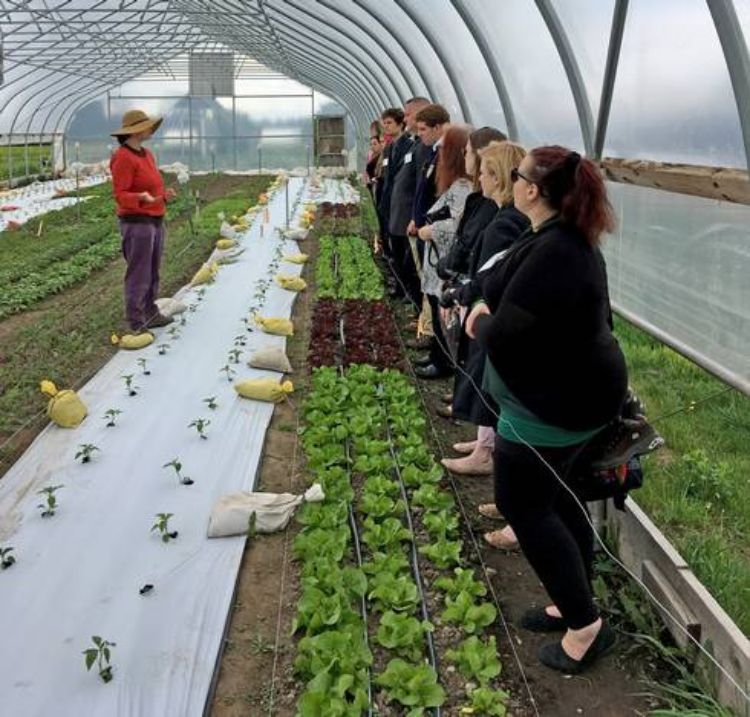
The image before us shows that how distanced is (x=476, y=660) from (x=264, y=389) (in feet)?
9.94

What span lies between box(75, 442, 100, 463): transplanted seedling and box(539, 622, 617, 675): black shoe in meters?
2.75

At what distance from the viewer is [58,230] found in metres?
13.6

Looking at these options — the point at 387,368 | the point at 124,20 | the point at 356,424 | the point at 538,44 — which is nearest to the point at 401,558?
the point at 356,424

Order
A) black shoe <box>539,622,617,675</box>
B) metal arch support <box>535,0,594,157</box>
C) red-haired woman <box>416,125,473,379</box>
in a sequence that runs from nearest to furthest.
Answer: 1. black shoe <box>539,622,617,675</box>
2. red-haired woman <box>416,125,473,379</box>
3. metal arch support <box>535,0,594,157</box>

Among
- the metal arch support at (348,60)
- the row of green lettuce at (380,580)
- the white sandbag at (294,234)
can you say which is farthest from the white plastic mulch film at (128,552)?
the metal arch support at (348,60)

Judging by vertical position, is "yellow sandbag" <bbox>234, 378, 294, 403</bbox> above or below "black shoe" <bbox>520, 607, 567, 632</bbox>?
above

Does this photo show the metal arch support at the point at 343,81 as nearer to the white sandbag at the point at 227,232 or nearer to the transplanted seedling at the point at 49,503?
the white sandbag at the point at 227,232

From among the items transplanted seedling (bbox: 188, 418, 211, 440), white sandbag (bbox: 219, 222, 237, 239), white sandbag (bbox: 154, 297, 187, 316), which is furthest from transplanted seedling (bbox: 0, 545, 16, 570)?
white sandbag (bbox: 219, 222, 237, 239)

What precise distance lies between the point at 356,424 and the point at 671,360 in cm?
242

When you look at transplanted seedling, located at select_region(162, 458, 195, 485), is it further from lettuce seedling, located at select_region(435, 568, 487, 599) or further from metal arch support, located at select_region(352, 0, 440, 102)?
metal arch support, located at select_region(352, 0, 440, 102)

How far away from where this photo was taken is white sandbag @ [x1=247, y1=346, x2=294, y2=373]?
245 inches

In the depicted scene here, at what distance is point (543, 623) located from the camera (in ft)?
10.5

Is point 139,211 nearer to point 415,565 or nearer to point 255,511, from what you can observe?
point 255,511

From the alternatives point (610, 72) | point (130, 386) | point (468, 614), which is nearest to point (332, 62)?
point (130, 386)
